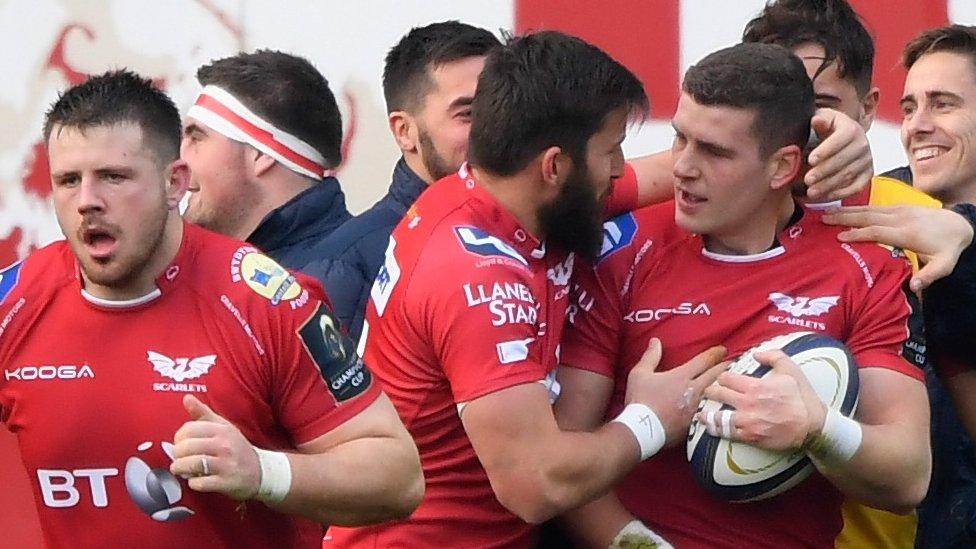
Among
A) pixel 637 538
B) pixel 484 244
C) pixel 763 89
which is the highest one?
pixel 763 89

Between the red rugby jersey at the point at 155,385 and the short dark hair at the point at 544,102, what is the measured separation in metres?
0.53

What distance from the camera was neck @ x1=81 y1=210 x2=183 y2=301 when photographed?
10.7 ft

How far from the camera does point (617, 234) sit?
12.3ft

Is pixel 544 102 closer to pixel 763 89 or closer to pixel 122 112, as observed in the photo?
pixel 763 89

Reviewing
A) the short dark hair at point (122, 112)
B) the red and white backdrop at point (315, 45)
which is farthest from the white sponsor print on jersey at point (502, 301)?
the red and white backdrop at point (315, 45)

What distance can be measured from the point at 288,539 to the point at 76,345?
0.58 meters

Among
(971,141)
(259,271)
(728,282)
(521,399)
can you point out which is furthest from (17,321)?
(971,141)

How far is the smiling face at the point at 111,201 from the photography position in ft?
10.4

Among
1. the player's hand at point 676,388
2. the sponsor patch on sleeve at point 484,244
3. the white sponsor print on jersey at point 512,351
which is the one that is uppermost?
the sponsor patch on sleeve at point 484,244

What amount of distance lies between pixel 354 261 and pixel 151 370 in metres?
1.00

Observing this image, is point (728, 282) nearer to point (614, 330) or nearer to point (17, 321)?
point (614, 330)

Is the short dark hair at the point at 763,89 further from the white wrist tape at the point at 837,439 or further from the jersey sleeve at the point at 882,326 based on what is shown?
the white wrist tape at the point at 837,439

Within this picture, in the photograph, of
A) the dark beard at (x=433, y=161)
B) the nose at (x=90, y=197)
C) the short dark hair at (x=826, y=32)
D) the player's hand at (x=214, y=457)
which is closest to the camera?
the player's hand at (x=214, y=457)

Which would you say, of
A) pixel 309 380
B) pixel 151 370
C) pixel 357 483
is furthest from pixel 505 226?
pixel 151 370
